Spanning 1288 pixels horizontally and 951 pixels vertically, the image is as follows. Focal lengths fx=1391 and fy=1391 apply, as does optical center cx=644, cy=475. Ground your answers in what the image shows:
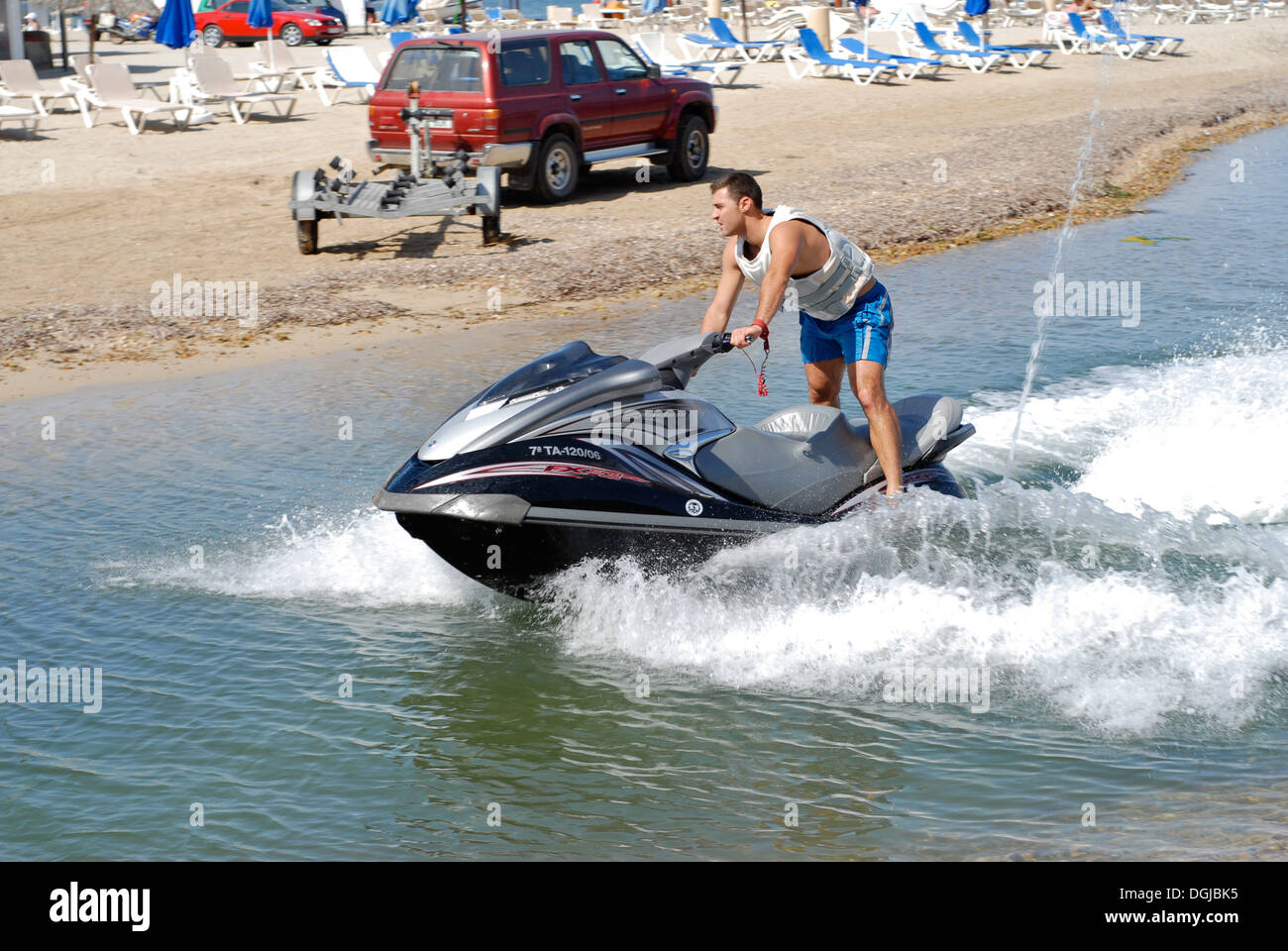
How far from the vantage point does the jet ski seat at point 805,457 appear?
581cm

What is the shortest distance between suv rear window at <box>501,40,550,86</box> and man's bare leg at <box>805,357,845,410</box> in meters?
10.7

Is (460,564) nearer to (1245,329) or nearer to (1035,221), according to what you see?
(1245,329)

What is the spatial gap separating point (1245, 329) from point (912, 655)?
24.6 ft

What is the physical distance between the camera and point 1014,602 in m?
6.08

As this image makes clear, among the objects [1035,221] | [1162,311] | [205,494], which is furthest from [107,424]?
[1035,221]

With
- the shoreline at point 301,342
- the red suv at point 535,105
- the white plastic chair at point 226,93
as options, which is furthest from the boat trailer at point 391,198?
the white plastic chair at point 226,93

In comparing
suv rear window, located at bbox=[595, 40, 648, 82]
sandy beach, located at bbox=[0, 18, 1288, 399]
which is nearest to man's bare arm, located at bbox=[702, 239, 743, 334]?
sandy beach, located at bbox=[0, 18, 1288, 399]

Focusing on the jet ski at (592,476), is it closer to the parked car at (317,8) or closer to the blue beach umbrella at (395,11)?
the blue beach umbrella at (395,11)

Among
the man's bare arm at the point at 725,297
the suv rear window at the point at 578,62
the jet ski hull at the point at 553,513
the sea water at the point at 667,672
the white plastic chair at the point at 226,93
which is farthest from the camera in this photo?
the white plastic chair at the point at 226,93

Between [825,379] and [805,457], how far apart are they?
97 centimetres

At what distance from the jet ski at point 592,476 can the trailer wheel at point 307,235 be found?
9.36m

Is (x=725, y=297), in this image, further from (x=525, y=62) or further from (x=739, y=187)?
(x=525, y=62)

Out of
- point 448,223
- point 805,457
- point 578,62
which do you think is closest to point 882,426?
point 805,457
